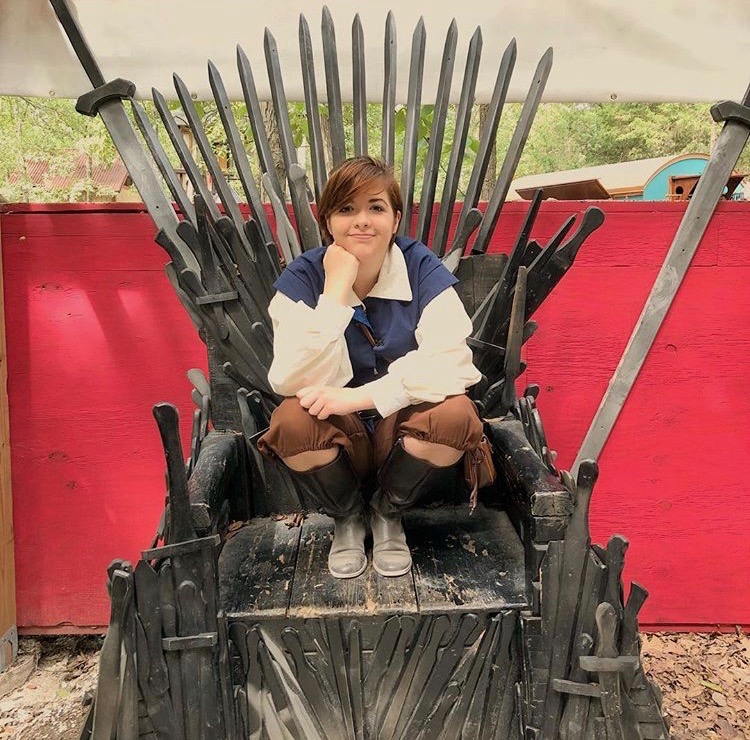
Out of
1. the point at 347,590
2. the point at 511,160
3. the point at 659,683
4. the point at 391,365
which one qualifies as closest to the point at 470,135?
the point at 511,160

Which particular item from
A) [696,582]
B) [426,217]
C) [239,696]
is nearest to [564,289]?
[426,217]

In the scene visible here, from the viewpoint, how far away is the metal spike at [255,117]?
162cm

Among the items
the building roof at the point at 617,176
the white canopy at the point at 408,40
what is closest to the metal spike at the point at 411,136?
the white canopy at the point at 408,40

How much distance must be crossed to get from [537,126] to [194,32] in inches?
923

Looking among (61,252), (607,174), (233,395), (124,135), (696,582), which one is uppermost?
(607,174)

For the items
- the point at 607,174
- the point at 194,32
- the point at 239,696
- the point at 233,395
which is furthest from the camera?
the point at 607,174

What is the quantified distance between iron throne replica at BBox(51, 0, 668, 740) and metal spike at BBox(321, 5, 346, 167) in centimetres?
27

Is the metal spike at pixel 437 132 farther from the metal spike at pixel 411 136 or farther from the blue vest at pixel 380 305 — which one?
the blue vest at pixel 380 305

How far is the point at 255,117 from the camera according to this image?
165 centimetres

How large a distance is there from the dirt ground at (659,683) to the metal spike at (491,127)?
163 centimetres

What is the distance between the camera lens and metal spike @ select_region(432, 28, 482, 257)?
165 cm

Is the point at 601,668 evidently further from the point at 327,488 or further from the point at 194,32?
the point at 194,32

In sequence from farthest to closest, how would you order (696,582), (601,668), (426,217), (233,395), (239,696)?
(696,582) < (426,217) < (233,395) < (239,696) < (601,668)

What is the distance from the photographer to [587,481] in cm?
105
